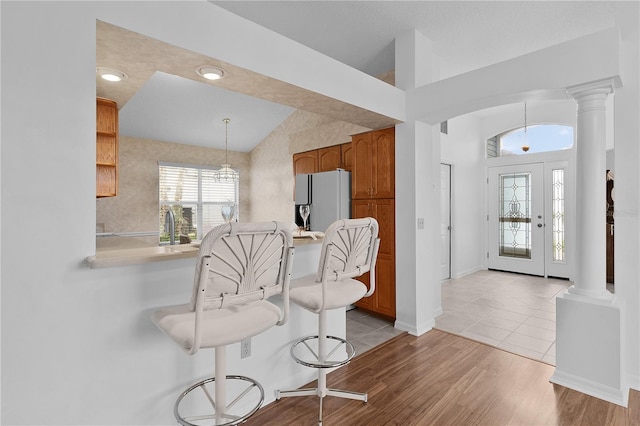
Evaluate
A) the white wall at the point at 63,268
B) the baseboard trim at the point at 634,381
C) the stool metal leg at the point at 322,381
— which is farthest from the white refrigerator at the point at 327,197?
the baseboard trim at the point at 634,381

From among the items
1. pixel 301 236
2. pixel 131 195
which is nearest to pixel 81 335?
pixel 301 236

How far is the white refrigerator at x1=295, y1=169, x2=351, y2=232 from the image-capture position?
169 inches

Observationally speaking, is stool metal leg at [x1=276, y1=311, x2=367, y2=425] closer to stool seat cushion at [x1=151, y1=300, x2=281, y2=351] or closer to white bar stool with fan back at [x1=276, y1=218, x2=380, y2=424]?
white bar stool with fan back at [x1=276, y1=218, x2=380, y2=424]

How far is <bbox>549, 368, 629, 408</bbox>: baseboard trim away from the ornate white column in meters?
0.61

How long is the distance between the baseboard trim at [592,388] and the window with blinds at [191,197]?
5304 millimetres

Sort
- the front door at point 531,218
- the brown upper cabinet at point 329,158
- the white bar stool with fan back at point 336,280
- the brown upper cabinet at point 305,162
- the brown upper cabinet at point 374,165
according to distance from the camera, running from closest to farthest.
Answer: the white bar stool with fan back at point 336,280
the brown upper cabinet at point 374,165
the brown upper cabinet at point 329,158
the brown upper cabinet at point 305,162
the front door at point 531,218

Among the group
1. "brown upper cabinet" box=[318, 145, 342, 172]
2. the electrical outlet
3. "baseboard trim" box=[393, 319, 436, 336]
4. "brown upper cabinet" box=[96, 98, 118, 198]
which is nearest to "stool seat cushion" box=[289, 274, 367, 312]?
the electrical outlet

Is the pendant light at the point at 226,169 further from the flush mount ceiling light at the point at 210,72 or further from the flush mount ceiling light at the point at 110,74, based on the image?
the flush mount ceiling light at the point at 210,72

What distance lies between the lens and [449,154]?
5.71 m

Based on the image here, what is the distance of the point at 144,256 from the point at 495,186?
263 inches

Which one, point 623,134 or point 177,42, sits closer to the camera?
point 177,42

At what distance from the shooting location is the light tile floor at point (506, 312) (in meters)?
3.18

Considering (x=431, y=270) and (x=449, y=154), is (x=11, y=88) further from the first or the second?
(x=449, y=154)

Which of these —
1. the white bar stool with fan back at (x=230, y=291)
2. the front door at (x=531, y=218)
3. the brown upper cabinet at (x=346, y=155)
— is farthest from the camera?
the front door at (x=531, y=218)
